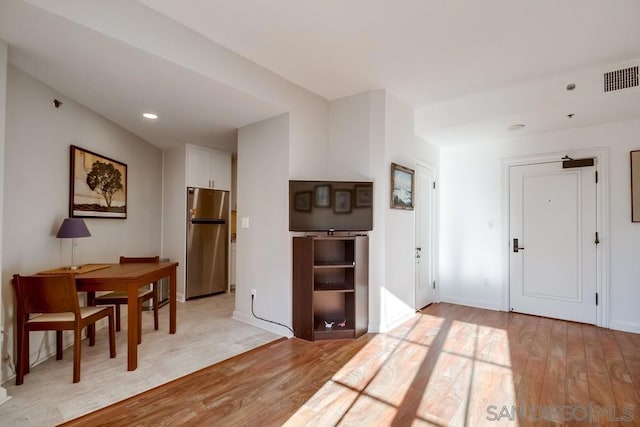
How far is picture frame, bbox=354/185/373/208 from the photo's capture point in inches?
128

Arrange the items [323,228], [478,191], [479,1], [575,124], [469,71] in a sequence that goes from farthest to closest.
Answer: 1. [478,191]
2. [575,124]
3. [323,228]
4. [469,71]
5. [479,1]

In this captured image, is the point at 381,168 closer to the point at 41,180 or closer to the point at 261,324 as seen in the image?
the point at 261,324

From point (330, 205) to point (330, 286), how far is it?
84cm

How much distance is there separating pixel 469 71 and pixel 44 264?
4.20m

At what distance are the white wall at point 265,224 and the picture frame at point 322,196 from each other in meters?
0.32

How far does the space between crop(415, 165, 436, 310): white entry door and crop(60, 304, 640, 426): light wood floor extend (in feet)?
3.54

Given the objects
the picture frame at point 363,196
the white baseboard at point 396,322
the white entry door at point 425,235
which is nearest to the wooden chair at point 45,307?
the picture frame at point 363,196

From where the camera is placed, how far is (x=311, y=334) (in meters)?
3.09

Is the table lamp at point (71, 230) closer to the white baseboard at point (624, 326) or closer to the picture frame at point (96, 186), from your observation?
the picture frame at point (96, 186)

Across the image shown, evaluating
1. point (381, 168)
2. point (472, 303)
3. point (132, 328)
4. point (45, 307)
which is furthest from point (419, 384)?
point (45, 307)

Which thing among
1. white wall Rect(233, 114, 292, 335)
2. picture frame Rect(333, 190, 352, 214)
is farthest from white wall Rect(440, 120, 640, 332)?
white wall Rect(233, 114, 292, 335)

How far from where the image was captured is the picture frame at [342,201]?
321 cm

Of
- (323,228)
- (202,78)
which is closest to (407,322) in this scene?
(323,228)

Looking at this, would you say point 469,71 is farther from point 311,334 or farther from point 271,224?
point 311,334
